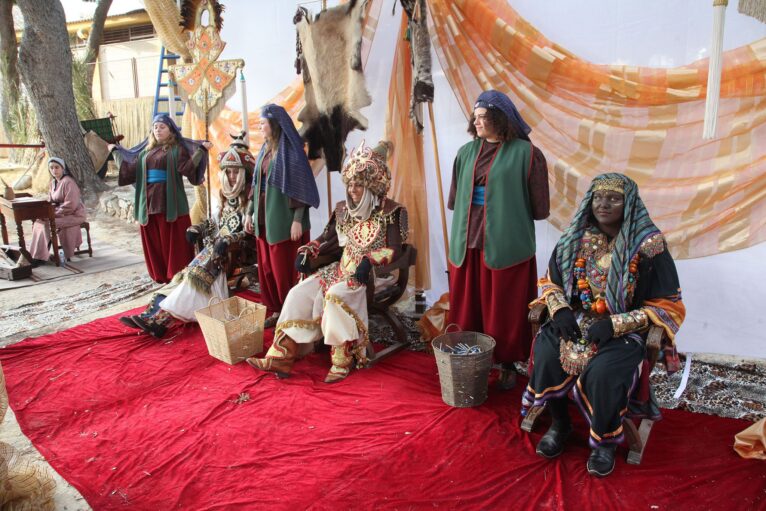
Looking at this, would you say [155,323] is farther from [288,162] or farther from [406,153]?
[406,153]

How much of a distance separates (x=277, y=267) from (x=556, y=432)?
2.38 meters

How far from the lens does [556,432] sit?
102 inches

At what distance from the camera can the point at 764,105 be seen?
2748mm

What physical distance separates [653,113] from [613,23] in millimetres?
591

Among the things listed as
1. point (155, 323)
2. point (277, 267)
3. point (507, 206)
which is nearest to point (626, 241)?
point (507, 206)

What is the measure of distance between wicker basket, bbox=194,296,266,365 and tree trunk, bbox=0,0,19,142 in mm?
10690

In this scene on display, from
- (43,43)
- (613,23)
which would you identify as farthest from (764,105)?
(43,43)

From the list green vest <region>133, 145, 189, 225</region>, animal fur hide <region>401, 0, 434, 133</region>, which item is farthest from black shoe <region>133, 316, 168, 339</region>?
animal fur hide <region>401, 0, 434, 133</region>

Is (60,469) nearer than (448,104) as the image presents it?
Yes

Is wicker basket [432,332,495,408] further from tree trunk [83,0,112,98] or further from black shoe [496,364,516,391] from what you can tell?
tree trunk [83,0,112,98]

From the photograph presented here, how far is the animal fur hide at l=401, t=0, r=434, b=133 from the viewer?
3.62 metres

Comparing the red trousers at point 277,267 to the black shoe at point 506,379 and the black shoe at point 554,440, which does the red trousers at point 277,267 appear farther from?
the black shoe at point 554,440

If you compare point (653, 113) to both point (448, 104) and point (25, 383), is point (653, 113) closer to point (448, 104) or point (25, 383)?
point (448, 104)

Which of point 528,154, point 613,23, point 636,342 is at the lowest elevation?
point 636,342
